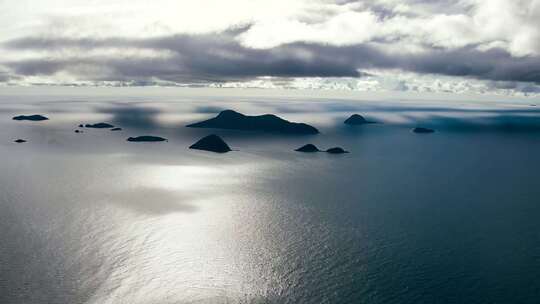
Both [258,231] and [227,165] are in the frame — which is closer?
[258,231]

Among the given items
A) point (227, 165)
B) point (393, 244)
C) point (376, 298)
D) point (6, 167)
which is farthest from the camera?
point (227, 165)

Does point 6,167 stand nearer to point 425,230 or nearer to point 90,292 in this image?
point 90,292

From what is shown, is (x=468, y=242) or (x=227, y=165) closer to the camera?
(x=468, y=242)

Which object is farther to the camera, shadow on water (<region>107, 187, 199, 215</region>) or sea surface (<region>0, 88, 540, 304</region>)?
shadow on water (<region>107, 187, 199, 215</region>)

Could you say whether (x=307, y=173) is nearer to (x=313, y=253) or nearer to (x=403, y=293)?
(x=313, y=253)

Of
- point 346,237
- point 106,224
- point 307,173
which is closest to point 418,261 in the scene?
point 346,237

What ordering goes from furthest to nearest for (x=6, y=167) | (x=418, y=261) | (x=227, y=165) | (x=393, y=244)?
(x=227, y=165) < (x=6, y=167) < (x=393, y=244) < (x=418, y=261)

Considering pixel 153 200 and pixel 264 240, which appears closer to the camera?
pixel 264 240

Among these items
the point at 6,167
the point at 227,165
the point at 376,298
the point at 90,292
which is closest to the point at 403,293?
the point at 376,298

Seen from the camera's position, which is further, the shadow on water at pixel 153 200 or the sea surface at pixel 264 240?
the shadow on water at pixel 153 200
